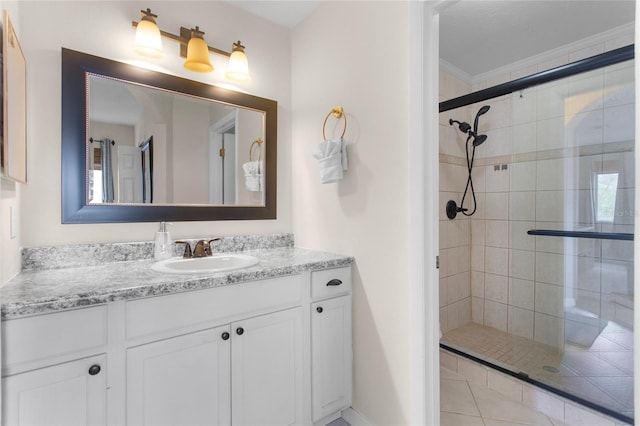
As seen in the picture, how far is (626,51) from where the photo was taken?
141 centimetres

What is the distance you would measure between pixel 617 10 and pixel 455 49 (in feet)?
3.06

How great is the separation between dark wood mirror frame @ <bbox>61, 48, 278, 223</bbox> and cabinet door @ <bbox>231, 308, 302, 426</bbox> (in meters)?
0.78

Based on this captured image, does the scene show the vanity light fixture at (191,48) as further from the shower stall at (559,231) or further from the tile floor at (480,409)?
the tile floor at (480,409)

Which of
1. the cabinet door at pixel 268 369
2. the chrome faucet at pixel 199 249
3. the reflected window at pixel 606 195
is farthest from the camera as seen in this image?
the reflected window at pixel 606 195

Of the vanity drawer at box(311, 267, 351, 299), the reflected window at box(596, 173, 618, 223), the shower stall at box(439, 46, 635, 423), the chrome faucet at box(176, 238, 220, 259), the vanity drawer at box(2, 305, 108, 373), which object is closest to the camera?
the vanity drawer at box(2, 305, 108, 373)

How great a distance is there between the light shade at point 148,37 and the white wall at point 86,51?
0.10 metres

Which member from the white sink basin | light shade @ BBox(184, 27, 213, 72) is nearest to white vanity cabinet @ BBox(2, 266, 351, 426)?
the white sink basin

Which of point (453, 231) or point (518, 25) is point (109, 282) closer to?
point (453, 231)

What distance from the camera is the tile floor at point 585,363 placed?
1587 mm

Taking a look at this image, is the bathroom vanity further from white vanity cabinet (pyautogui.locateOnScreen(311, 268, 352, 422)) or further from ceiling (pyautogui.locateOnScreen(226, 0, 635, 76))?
ceiling (pyautogui.locateOnScreen(226, 0, 635, 76))

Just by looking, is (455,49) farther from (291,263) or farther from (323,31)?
(291,263)

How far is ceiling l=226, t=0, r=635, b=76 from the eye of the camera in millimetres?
1828

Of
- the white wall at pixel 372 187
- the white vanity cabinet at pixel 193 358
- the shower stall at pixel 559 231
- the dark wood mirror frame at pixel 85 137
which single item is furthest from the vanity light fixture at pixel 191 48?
the shower stall at pixel 559 231

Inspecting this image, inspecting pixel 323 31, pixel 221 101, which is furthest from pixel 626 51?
pixel 221 101
